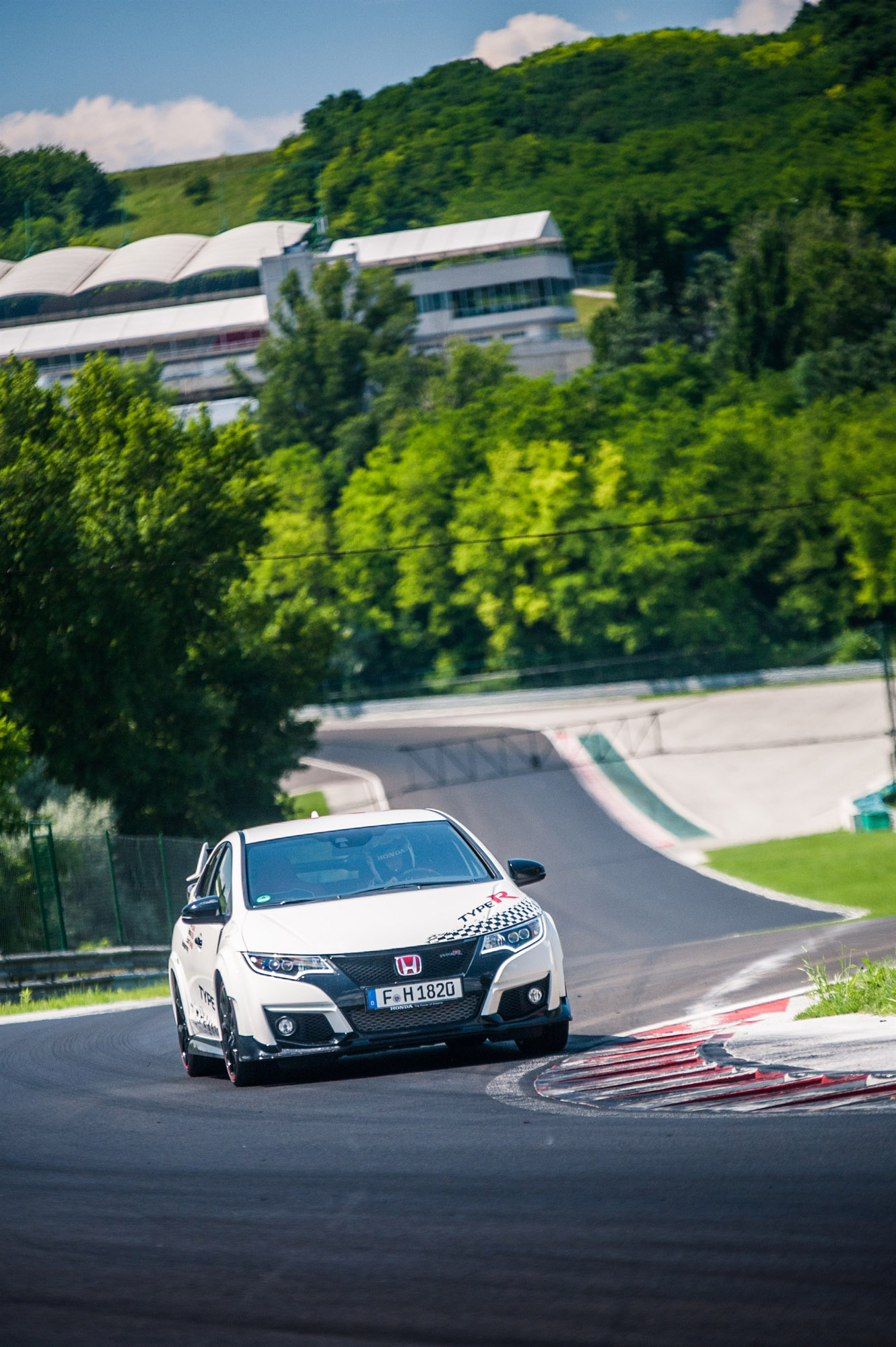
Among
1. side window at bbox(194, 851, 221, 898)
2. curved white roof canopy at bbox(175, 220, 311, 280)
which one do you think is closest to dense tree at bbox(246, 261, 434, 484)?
curved white roof canopy at bbox(175, 220, 311, 280)

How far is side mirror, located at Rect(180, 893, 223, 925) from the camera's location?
10.4 m

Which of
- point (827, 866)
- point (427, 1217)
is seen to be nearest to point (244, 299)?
point (827, 866)

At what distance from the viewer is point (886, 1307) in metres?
4.41

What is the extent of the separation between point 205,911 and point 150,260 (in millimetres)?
139009

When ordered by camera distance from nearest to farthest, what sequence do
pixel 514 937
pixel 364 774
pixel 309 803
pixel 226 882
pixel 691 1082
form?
pixel 691 1082
pixel 514 937
pixel 226 882
pixel 309 803
pixel 364 774

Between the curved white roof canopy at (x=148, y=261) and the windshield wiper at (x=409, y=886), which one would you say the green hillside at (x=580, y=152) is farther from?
the windshield wiper at (x=409, y=886)

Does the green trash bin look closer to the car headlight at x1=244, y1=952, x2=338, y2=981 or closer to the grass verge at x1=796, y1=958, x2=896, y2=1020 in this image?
the grass verge at x1=796, y1=958, x2=896, y2=1020

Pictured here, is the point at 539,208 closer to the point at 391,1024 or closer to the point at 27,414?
the point at 27,414

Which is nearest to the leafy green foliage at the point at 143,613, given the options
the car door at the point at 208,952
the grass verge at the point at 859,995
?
the car door at the point at 208,952

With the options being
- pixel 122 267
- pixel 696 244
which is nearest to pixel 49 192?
pixel 122 267

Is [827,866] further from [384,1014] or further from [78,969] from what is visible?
[384,1014]

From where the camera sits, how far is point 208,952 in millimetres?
10508

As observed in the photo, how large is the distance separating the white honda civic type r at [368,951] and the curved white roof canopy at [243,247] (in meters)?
131

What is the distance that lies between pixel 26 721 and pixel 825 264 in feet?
261
